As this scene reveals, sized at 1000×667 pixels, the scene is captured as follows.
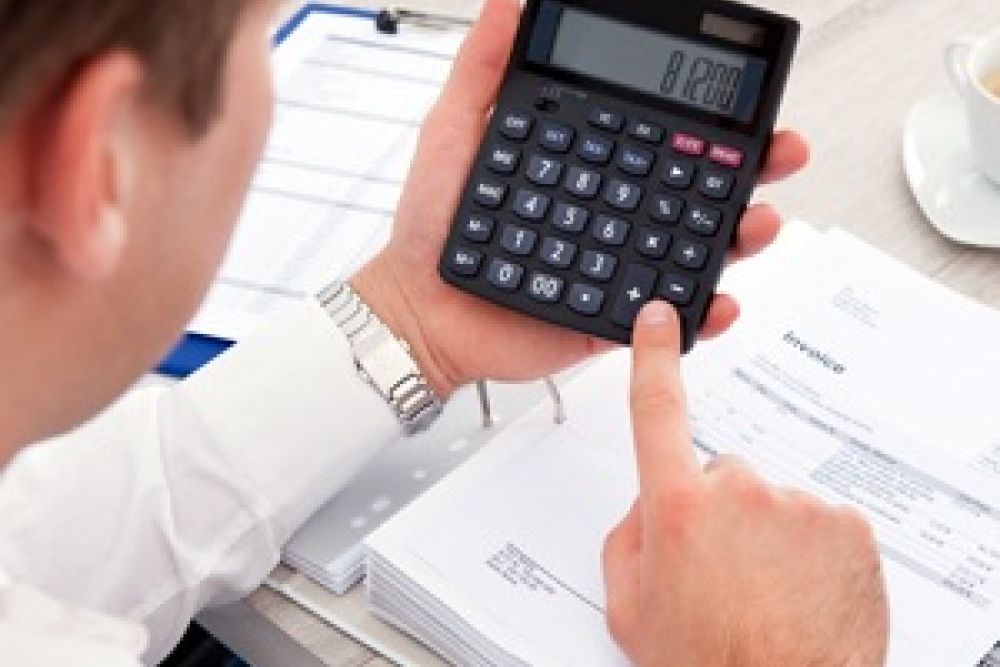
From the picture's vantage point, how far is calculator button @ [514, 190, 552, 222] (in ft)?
2.35

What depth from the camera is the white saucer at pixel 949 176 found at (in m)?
0.83

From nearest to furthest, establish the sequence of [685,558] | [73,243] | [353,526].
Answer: [73,243] < [685,558] < [353,526]

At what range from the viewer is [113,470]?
715 mm

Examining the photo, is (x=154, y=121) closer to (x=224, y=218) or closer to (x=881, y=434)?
(x=224, y=218)

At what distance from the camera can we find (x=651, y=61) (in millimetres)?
725

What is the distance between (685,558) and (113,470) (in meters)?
0.27

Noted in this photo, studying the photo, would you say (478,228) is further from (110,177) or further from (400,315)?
(110,177)

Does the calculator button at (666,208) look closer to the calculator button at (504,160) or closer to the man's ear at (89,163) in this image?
the calculator button at (504,160)

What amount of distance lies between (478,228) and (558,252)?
4cm

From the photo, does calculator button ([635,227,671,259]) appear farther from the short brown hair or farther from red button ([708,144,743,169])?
the short brown hair

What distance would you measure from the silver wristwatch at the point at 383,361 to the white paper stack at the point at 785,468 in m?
0.04

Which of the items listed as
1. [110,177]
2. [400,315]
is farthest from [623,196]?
[110,177]

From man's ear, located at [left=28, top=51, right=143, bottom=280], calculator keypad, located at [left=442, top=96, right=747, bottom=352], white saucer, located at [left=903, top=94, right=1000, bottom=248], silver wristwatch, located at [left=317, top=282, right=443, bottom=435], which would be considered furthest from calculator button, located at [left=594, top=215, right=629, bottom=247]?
man's ear, located at [left=28, top=51, right=143, bottom=280]

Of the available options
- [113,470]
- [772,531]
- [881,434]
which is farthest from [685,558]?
[113,470]
